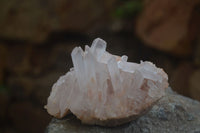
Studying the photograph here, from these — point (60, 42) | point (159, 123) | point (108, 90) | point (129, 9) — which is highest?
point (129, 9)

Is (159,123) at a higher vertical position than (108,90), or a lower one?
lower

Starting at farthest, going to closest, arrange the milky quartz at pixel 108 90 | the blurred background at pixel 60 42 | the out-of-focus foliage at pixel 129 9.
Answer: the out-of-focus foliage at pixel 129 9 → the blurred background at pixel 60 42 → the milky quartz at pixel 108 90

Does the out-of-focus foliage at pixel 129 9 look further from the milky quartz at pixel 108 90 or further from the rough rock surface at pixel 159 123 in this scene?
the milky quartz at pixel 108 90

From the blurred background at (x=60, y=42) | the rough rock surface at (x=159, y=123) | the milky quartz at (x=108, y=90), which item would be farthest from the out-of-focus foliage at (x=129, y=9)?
the milky quartz at (x=108, y=90)

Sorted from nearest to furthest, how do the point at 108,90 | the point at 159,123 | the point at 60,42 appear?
the point at 108,90 → the point at 159,123 → the point at 60,42

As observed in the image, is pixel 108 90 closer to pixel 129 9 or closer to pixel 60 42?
pixel 129 9

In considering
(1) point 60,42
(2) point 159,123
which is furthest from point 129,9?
(2) point 159,123

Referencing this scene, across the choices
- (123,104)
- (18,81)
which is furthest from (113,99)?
(18,81)
